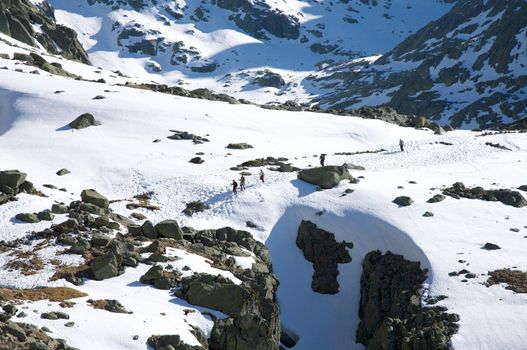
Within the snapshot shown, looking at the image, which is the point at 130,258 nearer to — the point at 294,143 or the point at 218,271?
the point at 218,271

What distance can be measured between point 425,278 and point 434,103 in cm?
12914

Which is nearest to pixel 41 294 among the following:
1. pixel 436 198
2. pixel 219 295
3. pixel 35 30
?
pixel 219 295

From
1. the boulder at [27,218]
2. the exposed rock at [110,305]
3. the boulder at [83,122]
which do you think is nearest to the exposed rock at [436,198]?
the exposed rock at [110,305]

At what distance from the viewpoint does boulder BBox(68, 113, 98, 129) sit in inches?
2828

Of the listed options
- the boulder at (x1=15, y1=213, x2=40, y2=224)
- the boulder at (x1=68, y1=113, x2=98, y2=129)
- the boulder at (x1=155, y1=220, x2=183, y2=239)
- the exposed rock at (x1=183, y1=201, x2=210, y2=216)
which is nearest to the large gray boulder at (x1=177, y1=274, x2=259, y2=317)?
the boulder at (x1=155, y1=220, x2=183, y2=239)

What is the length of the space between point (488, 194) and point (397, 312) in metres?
18.7

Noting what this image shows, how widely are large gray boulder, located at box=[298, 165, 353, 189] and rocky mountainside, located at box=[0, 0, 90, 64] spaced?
89.3 m

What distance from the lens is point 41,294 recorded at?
99.8ft

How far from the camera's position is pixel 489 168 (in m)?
63.8

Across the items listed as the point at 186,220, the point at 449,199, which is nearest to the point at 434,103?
the point at 449,199

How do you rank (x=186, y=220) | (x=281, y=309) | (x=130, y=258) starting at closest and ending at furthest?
1. (x=130, y=258)
2. (x=281, y=309)
3. (x=186, y=220)

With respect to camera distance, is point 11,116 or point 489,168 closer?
point 489,168

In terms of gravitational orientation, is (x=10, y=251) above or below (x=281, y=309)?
above

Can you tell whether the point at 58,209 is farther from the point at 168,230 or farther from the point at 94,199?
the point at 168,230
